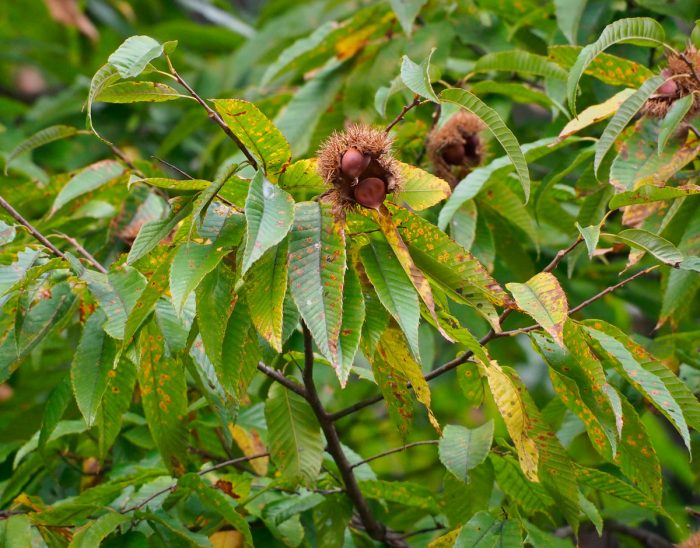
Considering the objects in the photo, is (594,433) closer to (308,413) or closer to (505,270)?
(308,413)

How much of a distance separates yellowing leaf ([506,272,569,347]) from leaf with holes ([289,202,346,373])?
0.84 ft

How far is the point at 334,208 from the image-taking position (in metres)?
1.31

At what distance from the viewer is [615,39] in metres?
1.50

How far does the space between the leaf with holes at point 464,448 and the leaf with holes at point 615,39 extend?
1.78ft

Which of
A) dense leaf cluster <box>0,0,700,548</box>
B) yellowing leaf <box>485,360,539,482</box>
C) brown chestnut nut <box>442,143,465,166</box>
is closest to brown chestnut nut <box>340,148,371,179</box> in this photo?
dense leaf cluster <box>0,0,700,548</box>

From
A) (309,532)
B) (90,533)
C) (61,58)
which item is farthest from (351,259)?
(61,58)

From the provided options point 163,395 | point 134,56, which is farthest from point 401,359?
point 134,56

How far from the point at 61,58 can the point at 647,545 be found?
2.92 meters

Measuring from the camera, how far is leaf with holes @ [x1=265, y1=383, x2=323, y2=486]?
1.56 metres

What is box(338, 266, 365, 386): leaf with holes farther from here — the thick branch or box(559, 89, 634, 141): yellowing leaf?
box(559, 89, 634, 141): yellowing leaf

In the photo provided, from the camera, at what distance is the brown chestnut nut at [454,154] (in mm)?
1984

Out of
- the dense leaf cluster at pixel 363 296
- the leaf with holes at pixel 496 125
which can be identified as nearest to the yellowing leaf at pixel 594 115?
the dense leaf cluster at pixel 363 296

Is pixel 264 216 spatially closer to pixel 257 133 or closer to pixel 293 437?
pixel 257 133

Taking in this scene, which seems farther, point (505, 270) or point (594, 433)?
point (505, 270)
